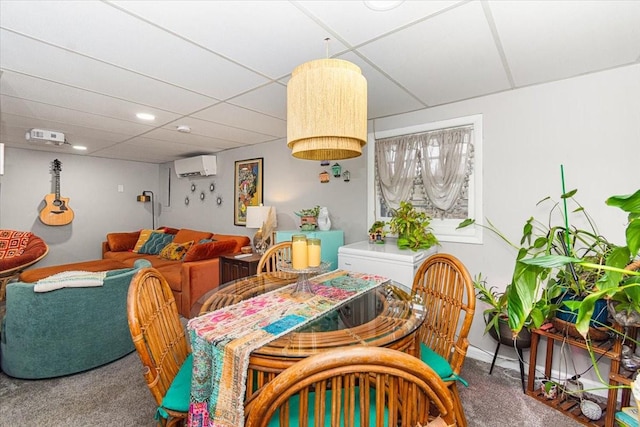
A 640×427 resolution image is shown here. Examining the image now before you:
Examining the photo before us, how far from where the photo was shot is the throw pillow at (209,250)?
3.54m

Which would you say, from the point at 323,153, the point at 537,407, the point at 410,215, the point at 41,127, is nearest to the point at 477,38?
the point at 323,153

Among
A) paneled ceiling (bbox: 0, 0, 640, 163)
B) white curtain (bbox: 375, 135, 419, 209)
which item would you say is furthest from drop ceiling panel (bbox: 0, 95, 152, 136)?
white curtain (bbox: 375, 135, 419, 209)

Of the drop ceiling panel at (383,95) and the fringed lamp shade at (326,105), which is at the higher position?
the drop ceiling panel at (383,95)

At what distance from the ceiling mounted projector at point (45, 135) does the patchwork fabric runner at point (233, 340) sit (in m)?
3.72

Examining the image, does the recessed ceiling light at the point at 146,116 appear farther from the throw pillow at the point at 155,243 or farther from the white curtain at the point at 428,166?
the throw pillow at the point at 155,243

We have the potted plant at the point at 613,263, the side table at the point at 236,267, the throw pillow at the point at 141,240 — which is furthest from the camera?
the throw pillow at the point at 141,240

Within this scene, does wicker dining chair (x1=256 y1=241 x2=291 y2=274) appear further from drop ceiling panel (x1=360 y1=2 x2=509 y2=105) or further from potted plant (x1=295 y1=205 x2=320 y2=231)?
drop ceiling panel (x1=360 y1=2 x2=509 y2=105)

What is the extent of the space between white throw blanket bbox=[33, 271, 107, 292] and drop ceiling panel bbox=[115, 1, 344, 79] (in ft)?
6.09

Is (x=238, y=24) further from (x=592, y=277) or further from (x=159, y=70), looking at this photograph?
(x=592, y=277)

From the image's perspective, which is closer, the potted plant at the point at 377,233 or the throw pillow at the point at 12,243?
the potted plant at the point at 377,233

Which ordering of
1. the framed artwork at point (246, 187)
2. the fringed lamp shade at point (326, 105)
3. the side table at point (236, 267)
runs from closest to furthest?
the fringed lamp shade at point (326, 105)
the side table at point (236, 267)
the framed artwork at point (246, 187)

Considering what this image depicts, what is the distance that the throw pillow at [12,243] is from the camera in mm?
3891

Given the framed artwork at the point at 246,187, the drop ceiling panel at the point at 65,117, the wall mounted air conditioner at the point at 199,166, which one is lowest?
the framed artwork at the point at 246,187

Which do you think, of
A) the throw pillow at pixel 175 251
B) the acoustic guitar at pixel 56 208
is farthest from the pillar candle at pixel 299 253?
the acoustic guitar at pixel 56 208
